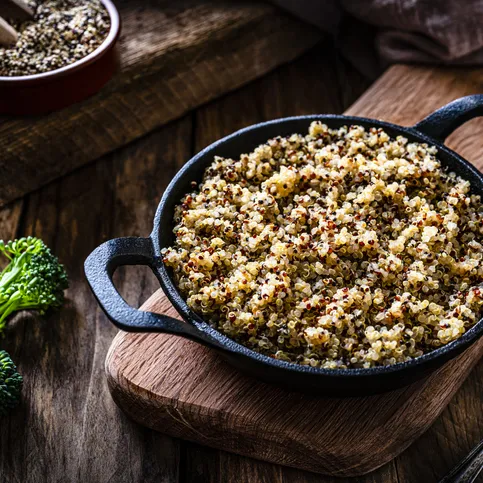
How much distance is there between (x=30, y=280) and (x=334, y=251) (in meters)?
0.86

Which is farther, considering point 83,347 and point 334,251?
point 83,347

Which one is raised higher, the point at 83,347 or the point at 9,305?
the point at 9,305

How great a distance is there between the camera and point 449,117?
1.90 m

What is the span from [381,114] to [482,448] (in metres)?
1.18

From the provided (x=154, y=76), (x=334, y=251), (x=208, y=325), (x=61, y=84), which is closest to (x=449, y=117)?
(x=334, y=251)

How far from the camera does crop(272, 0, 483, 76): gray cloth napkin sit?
7.70 ft

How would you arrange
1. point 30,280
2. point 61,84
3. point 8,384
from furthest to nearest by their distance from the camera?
point 61,84 → point 30,280 → point 8,384

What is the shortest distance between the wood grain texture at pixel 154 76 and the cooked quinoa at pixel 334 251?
28.3 inches

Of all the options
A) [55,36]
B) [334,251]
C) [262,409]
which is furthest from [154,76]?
[262,409]

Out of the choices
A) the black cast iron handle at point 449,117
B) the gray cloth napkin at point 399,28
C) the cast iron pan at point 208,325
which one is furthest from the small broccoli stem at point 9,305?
the gray cloth napkin at point 399,28

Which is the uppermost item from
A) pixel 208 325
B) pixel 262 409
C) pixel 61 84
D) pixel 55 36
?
pixel 55 36

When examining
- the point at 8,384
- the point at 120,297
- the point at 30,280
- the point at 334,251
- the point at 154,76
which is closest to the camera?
the point at 120,297

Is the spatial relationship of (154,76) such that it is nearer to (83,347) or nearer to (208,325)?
(83,347)

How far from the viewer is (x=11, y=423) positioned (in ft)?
5.82
